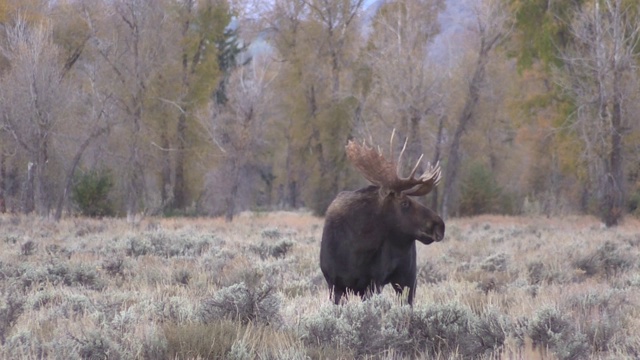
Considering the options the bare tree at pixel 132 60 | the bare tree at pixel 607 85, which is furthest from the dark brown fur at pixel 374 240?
the bare tree at pixel 132 60

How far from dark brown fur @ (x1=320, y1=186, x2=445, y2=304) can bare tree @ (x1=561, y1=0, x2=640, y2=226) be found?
1943 cm

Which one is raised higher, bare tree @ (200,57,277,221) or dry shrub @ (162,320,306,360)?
bare tree @ (200,57,277,221)

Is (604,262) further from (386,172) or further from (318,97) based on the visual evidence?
(318,97)

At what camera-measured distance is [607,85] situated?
25.0 m

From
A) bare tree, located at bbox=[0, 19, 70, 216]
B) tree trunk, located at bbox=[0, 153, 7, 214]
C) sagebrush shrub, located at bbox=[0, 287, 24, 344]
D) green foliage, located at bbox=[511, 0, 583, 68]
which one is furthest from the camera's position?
green foliage, located at bbox=[511, 0, 583, 68]

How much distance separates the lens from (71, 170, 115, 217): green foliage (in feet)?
92.2

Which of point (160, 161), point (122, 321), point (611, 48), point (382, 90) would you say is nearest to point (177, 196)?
point (160, 161)

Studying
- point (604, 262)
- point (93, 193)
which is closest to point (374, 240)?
point (604, 262)

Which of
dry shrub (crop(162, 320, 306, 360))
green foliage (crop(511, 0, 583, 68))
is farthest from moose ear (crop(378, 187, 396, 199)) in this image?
green foliage (crop(511, 0, 583, 68))

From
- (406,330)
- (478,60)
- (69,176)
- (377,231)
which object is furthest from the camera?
(478,60)

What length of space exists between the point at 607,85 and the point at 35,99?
19.5 metres

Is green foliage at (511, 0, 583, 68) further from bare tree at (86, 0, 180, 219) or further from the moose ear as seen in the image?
the moose ear

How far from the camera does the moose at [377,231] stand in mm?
6980

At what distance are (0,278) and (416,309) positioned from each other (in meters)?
5.94
